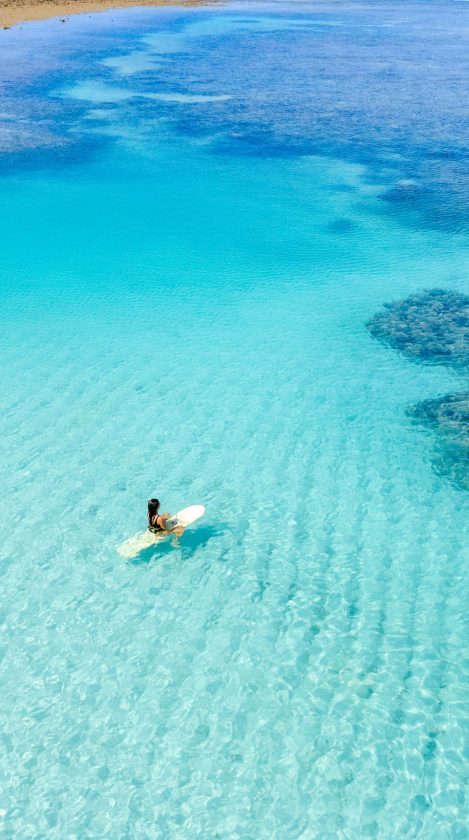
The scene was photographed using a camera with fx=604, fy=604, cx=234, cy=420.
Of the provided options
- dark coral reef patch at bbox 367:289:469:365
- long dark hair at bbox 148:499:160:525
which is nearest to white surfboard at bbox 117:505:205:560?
long dark hair at bbox 148:499:160:525

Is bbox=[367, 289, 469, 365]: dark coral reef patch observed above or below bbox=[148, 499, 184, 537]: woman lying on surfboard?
below

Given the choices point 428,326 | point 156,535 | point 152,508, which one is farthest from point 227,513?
point 428,326

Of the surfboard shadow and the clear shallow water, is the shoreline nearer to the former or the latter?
the clear shallow water

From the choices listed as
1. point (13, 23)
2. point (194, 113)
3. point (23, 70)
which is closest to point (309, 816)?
point (194, 113)

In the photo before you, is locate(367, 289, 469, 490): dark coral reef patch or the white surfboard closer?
the white surfboard

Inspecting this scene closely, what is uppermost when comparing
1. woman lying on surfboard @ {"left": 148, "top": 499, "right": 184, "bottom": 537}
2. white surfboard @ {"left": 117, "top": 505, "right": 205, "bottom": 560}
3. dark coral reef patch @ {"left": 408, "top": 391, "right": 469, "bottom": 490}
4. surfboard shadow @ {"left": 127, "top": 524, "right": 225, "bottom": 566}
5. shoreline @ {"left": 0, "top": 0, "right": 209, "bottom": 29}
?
shoreline @ {"left": 0, "top": 0, "right": 209, "bottom": 29}

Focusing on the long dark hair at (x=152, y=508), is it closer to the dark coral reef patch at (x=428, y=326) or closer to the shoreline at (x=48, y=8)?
the dark coral reef patch at (x=428, y=326)

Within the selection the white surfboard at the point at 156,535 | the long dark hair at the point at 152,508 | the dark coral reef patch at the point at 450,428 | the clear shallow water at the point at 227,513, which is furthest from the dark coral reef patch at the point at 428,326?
the long dark hair at the point at 152,508

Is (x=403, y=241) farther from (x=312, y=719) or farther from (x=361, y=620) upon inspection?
(x=312, y=719)
